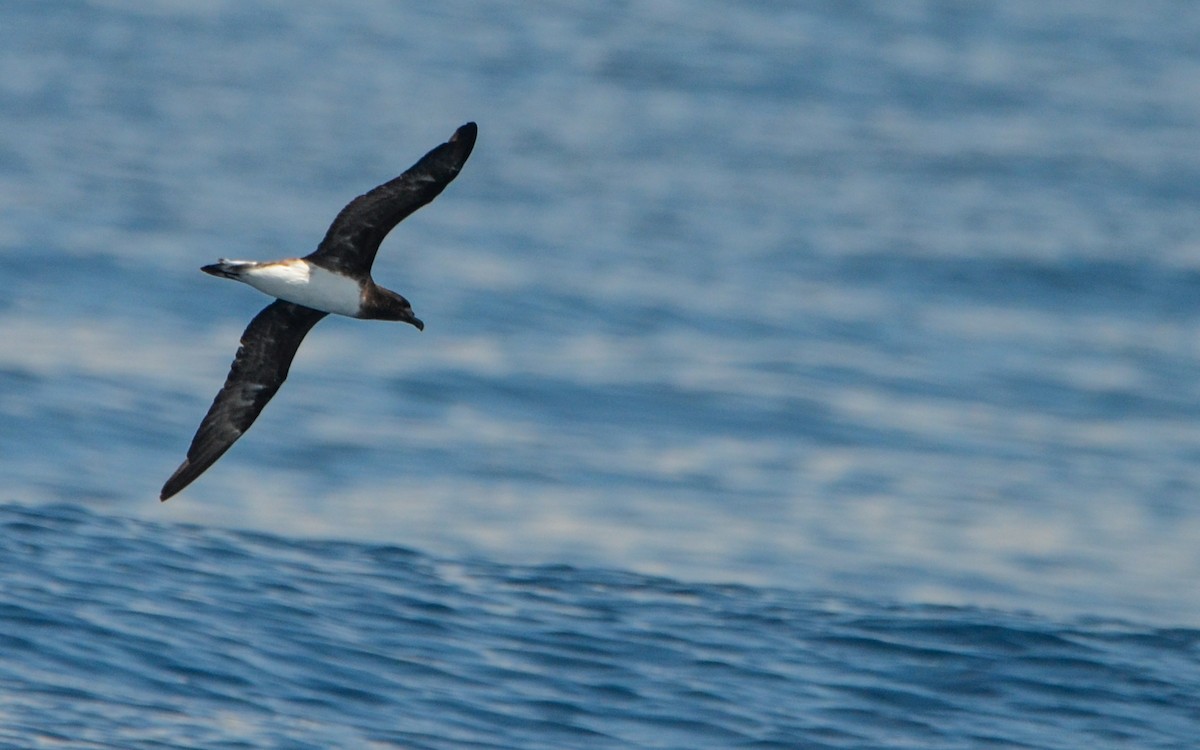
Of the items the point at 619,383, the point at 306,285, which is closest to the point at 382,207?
the point at 306,285

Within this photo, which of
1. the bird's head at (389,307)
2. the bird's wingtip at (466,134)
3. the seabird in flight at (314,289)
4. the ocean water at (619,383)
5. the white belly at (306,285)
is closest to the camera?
the bird's wingtip at (466,134)

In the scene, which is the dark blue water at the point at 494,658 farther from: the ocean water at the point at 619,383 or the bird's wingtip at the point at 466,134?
the bird's wingtip at the point at 466,134

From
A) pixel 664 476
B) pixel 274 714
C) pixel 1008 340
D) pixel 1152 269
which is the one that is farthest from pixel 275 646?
pixel 1152 269

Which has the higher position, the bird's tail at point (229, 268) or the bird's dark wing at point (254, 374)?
the bird's tail at point (229, 268)

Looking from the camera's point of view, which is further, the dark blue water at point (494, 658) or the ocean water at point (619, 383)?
the ocean water at point (619, 383)

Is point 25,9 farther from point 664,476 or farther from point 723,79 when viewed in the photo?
point 664,476

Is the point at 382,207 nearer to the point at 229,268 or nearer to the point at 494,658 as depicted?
the point at 229,268

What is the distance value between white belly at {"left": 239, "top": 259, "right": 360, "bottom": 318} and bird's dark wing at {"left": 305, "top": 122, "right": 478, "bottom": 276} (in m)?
0.05

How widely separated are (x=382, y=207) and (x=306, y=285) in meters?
0.54

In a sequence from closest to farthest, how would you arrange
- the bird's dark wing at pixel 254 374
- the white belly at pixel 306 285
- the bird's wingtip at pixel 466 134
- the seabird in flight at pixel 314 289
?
the bird's wingtip at pixel 466 134, the seabird in flight at pixel 314 289, the white belly at pixel 306 285, the bird's dark wing at pixel 254 374

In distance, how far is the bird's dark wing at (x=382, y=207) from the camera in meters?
8.45

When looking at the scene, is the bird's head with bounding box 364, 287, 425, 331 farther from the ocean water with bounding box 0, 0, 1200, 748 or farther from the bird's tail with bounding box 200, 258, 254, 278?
the ocean water with bounding box 0, 0, 1200, 748

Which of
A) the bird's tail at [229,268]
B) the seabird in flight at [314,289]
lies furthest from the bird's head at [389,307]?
the bird's tail at [229,268]

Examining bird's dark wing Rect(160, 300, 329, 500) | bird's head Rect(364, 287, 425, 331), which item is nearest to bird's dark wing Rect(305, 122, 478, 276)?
bird's head Rect(364, 287, 425, 331)
